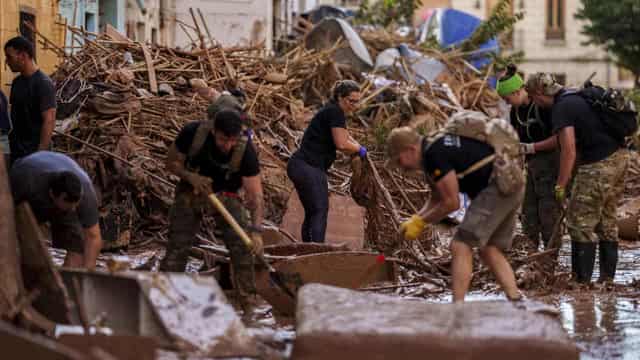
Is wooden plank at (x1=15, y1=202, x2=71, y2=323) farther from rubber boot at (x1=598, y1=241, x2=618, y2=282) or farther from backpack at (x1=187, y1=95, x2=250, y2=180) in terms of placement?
rubber boot at (x1=598, y1=241, x2=618, y2=282)

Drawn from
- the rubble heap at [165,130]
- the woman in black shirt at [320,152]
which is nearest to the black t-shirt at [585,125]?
the rubble heap at [165,130]

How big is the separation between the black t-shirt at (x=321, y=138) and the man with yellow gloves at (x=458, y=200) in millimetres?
2743

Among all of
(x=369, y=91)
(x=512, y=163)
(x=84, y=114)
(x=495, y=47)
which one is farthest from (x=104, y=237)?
(x=495, y=47)

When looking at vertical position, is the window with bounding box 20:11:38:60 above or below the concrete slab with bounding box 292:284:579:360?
above

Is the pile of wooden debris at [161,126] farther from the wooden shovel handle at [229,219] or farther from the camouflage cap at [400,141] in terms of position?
the camouflage cap at [400,141]

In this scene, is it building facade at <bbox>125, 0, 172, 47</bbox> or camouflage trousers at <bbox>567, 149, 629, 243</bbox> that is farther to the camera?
building facade at <bbox>125, 0, 172, 47</bbox>

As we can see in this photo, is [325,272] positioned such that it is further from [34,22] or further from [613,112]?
[34,22]

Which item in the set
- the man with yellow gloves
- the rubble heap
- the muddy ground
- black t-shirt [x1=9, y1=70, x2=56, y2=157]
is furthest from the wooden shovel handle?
black t-shirt [x1=9, y1=70, x2=56, y2=157]

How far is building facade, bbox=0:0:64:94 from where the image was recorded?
14766 mm

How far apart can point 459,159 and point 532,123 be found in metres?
3.65

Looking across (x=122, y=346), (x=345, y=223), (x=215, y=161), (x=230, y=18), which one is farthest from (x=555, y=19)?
(x=122, y=346)

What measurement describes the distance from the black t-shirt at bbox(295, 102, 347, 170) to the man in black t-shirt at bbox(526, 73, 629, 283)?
1823mm

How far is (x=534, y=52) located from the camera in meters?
62.9

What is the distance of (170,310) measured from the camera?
295 inches
